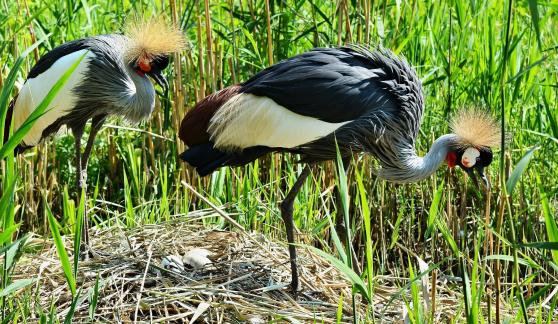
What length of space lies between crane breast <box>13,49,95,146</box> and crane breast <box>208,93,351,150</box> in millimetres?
753

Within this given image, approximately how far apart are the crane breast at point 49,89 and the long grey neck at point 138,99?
0.21m

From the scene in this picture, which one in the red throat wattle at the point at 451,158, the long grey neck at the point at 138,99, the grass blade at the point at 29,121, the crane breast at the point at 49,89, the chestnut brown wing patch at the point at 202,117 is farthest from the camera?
the long grey neck at the point at 138,99

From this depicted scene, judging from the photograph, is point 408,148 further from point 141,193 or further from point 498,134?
point 141,193

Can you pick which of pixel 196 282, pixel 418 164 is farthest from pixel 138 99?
pixel 418 164

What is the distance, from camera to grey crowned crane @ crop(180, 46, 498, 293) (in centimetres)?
322

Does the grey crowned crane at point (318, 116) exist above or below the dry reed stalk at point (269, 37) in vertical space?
below

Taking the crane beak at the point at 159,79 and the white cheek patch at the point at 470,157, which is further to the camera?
the crane beak at the point at 159,79

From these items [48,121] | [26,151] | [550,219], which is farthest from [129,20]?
[550,219]

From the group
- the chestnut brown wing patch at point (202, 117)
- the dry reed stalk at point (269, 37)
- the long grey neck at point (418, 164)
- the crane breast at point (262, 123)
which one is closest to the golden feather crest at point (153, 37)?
the dry reed stalk at point (269, 37)

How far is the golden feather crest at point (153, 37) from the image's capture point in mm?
3717

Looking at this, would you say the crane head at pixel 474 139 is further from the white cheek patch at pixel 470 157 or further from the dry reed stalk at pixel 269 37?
the dry reed stalk at pixel 269 37

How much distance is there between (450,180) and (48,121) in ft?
5.52

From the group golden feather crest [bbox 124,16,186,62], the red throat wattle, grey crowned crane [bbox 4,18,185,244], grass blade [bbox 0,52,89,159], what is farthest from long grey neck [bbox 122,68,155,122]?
grass blade [bbox 0,52,89,159]

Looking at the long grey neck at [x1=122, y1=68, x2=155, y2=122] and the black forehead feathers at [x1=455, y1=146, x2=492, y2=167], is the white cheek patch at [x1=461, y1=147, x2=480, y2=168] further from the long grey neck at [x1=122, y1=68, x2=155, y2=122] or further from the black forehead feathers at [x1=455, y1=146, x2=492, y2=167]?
the long grey neck at [x1=122, y1=68, x2=155, y2=122]
